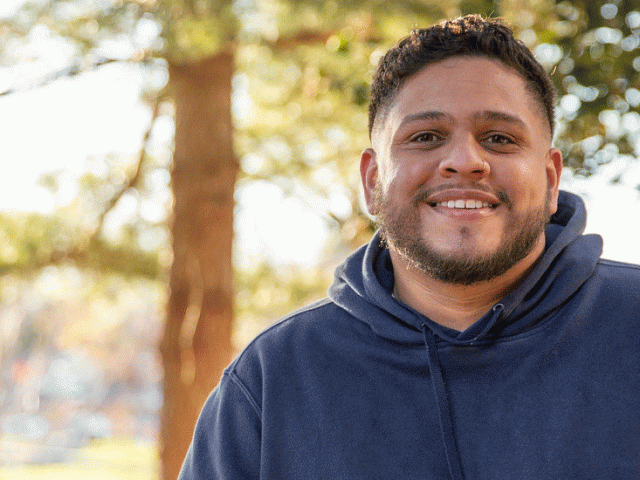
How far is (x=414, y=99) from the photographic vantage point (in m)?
1.97

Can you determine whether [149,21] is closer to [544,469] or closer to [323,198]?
[323,198]

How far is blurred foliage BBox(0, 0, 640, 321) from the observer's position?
282 cm

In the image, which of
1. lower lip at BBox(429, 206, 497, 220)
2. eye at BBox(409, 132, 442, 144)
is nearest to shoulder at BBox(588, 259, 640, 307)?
lower lip at BBox(429, 206, 497, 220)

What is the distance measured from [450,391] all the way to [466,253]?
35 centimetres

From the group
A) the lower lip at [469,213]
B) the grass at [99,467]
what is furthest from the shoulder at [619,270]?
the grass at [99,467]

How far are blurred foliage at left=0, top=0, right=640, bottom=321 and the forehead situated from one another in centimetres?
82

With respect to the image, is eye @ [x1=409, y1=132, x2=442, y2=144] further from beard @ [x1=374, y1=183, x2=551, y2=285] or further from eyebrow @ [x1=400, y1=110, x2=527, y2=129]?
beard @ [x1=374, y1=183, x2=551, y2=285]

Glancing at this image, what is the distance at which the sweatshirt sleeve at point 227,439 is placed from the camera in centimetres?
183

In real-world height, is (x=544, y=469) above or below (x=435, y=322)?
below

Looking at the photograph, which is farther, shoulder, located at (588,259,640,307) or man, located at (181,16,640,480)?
shoulder, located at (588,259,640,307)

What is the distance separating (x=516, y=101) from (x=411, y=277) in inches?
22.1

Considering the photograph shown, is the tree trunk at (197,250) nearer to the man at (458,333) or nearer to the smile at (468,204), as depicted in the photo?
the man at (458,333)

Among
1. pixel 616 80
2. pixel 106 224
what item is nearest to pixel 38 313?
pixel 106 224

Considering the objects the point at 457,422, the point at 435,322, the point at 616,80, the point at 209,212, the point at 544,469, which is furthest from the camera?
the point at 209,212
